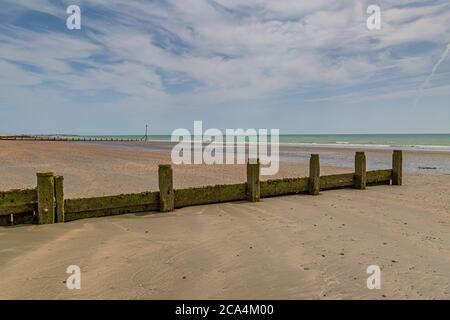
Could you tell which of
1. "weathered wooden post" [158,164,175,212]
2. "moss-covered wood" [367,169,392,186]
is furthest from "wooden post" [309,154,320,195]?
"weathered wooden post" [158,164,175,212]

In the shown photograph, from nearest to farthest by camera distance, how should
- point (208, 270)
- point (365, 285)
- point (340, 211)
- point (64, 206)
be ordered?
point (365, 285) < point (208, 270) < point (64, 206) < point (340, 211)

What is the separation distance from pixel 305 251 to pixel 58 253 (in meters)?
3.55

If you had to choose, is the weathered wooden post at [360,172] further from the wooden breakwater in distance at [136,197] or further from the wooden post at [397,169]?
the wooden post at [397,169]

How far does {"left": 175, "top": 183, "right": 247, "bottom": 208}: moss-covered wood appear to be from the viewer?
313 inches

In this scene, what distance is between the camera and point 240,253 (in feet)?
17.1

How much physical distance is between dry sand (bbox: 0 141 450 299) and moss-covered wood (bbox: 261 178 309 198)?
568 millimetres

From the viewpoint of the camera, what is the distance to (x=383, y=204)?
8938mm

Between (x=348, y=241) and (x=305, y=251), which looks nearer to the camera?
(x=305, y=251)

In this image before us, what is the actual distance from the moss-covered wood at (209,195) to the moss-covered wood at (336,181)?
282 cm

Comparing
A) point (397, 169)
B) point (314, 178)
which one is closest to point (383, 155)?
point (397, 169)

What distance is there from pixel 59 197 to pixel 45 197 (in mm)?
232

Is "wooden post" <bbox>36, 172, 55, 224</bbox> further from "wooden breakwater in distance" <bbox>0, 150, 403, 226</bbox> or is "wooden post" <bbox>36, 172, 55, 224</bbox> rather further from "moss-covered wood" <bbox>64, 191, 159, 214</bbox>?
"moss-covered wood" <bbox>64, 191, 159, 214</bbox>
